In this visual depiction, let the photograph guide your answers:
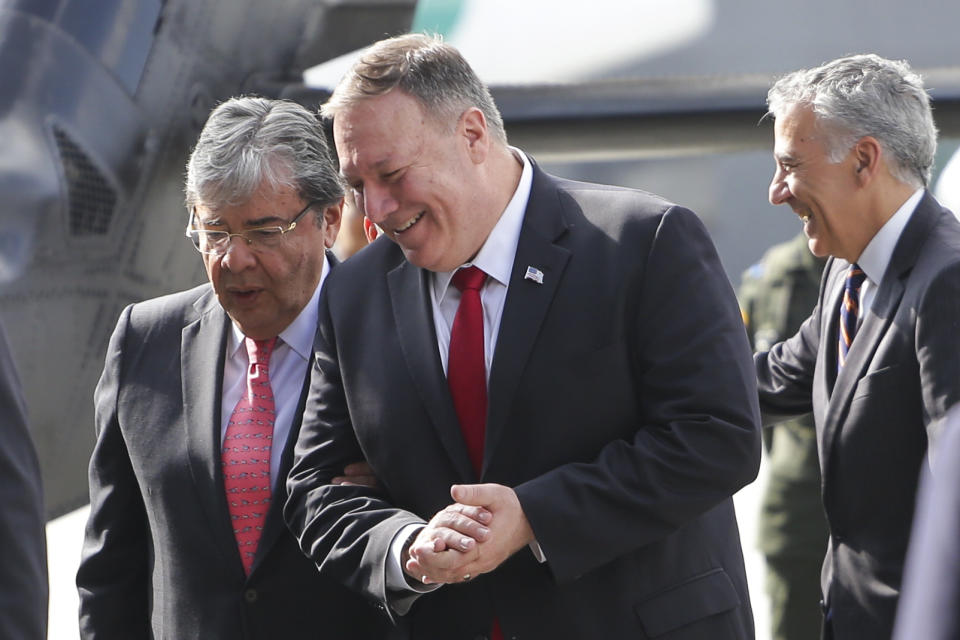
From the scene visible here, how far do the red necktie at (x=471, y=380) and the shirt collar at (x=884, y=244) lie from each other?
2.73 feet

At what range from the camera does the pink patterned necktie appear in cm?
226

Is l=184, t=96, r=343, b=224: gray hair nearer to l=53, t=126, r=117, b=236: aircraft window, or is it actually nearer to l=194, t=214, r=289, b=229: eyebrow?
l=194, t=214, r=289, b=229: eyebrow

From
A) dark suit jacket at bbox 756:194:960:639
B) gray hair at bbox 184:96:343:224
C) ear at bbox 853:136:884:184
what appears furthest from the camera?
ear at bbox 853:136:884:184

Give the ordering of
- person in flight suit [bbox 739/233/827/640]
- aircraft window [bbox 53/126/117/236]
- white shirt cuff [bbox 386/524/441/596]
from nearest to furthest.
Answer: white shirt cuff [bbox 386/524/441/596]
person in flight suit [bbox 739/233/827/640]
aircraft window [bbox 53/126/117/236]

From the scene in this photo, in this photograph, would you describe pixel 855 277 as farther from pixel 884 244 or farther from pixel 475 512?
pixel 475 512

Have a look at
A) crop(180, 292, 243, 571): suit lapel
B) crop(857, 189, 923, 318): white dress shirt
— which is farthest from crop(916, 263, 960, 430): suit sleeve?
crop(180, 292, 243, 571): suit lapel

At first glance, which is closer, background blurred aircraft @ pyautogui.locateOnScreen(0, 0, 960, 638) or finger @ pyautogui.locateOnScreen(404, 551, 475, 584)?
finger @ pyautogui.locateOnScreen(404, 551, 475, 584)

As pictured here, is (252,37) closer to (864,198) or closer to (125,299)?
(125,299)

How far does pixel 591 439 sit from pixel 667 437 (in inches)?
4.8

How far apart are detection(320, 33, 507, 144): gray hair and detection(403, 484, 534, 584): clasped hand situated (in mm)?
610

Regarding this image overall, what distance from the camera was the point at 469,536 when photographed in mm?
1810

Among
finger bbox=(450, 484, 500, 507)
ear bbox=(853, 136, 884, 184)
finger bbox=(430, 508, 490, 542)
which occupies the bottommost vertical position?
finger bbox=(430, 508, 490, 542)

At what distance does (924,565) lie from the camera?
913 millimetres

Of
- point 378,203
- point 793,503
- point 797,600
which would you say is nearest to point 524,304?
point 378,203
